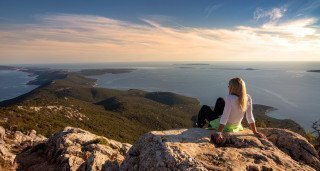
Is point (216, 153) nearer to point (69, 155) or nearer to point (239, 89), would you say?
point (239, 89)

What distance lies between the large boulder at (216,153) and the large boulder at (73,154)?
12.3 ft

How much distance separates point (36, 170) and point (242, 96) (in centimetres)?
1142

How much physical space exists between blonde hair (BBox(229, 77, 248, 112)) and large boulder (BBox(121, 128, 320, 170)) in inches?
54.5

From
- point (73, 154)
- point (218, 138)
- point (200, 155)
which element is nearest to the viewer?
point (200, 155)

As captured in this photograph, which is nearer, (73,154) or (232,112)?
(232,112)

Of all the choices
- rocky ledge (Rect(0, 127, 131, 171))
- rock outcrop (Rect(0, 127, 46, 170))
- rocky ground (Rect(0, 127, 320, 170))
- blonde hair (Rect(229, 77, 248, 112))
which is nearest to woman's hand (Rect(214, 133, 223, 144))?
rocky ground (Rect(0, 127, 320, 170))

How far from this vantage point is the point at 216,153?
859 cm

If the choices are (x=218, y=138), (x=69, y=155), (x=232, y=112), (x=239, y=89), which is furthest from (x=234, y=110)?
(x=69, y=155)

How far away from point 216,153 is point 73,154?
30.4 ft

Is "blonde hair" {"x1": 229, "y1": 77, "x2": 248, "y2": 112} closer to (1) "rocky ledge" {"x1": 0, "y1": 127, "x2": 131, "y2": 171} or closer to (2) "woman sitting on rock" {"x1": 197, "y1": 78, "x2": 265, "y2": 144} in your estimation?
(2) "woman sitting on rock" {"x1": 197, "y1": 78, "x2": 265, "y2": 144}

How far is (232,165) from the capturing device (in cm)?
788

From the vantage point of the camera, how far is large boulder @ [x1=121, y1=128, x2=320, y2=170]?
7793 mm

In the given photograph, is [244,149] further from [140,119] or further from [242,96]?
[140,119]

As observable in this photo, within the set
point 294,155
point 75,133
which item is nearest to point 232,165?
point 294,155
